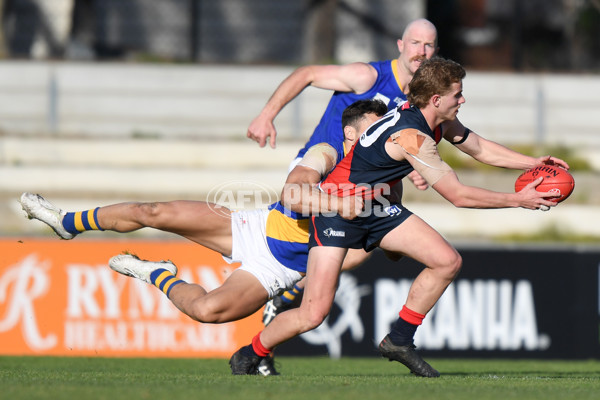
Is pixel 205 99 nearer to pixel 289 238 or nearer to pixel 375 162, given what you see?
pixel 289 238

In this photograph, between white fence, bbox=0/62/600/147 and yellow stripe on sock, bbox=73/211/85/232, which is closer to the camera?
yellow stripe on sock, bbox=73/211/85/232

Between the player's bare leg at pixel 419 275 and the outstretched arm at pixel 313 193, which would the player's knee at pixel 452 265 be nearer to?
the player's bare leg at pixel 419 275

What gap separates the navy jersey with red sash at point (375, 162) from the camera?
6098mm

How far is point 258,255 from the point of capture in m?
6.55

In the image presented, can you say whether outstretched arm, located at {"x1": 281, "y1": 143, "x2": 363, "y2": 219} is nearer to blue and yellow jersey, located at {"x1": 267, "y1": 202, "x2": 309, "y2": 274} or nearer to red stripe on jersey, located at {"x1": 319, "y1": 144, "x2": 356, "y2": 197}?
red stripe on jersey, located at {"x1": 319, "y1": 144, "x2": 356, "y2": 197}

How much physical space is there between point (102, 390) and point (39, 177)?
30.8 ft

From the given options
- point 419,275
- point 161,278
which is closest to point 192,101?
point 161,278

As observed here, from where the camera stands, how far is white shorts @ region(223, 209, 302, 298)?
254 inches

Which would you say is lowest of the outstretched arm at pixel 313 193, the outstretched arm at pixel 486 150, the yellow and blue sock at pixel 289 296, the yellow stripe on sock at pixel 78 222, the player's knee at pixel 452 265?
the yellow and blue sock at pixel 289 296

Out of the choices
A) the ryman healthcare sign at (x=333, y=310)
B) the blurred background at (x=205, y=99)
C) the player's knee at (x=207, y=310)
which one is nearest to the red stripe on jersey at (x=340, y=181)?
the player's knee at (x=207, y=310)

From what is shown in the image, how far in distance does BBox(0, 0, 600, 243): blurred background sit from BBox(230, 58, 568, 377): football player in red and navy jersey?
7.26 m

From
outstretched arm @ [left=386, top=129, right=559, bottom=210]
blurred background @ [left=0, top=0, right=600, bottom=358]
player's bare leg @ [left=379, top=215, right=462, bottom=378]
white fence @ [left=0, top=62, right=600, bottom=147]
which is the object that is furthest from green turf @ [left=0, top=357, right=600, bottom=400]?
white fence @ [left=0, top=62, right=600, bottom=147]

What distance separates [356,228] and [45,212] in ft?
7.48

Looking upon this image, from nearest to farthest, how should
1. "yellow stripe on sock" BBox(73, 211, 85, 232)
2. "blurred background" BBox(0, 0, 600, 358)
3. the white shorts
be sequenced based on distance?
the white shorts
"yellow stripe on sock" BBox(73, 211, 85, 232)
"blurred background" BBox(0, 0, 600, 358)
